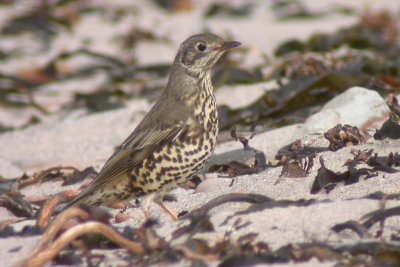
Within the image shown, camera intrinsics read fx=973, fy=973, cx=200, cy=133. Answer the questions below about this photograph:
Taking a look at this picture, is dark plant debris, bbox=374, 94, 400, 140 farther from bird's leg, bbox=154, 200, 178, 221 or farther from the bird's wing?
bird's leg, bbox=154, 200, 178, 221

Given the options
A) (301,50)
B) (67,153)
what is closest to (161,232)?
(67,153)

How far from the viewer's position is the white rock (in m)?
6.29

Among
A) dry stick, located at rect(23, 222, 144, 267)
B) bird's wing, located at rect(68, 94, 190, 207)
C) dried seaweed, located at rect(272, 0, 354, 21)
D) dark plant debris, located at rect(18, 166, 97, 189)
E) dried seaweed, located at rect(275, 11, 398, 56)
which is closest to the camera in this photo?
dry stick, located at rect(23, 222, 144, 267)

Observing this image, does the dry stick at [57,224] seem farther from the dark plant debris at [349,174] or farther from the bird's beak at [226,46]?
the bird's beak at [226,46]

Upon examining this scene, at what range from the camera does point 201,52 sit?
5.97 meters

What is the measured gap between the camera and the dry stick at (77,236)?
409cm

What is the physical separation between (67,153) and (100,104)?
3.66 feet

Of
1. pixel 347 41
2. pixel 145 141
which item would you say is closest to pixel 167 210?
pixel 145 141

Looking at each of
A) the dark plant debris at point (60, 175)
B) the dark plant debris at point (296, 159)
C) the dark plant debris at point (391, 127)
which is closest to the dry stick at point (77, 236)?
the dark plant debris at point (296, 159)

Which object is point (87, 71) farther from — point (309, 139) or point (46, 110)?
point (309, 139)

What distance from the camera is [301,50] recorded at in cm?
1001

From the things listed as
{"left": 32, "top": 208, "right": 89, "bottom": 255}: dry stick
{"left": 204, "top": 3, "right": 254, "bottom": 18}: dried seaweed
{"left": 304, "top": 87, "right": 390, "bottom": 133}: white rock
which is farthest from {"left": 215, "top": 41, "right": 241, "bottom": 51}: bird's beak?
{"left": 204, "top": 3, "right": 254, "bottom": 18}: dried seaweed

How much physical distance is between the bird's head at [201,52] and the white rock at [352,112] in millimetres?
835

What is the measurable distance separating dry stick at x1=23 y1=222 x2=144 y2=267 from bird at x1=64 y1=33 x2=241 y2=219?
0.96 metres
